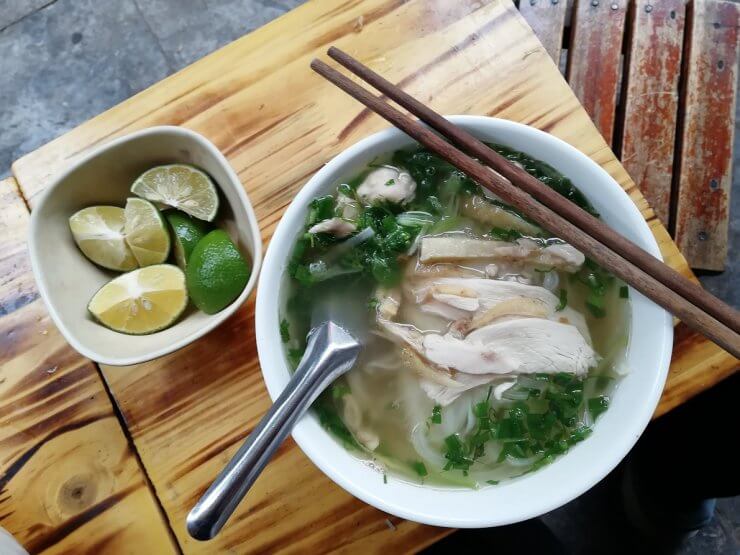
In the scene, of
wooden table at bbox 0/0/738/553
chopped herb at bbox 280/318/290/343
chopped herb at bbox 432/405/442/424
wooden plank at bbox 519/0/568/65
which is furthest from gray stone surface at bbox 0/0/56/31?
chopped herb at bbox 432/405/442/424

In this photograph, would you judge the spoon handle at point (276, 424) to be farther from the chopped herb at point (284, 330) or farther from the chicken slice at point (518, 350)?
the chicken slice at point (518, 350)

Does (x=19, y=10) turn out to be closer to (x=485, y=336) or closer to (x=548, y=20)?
(x=548, y=20)

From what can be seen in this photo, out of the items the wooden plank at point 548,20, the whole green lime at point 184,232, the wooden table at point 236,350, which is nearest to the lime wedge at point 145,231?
the whole green lime at point 184,232

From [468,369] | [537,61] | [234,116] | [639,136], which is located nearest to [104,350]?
[234,116]

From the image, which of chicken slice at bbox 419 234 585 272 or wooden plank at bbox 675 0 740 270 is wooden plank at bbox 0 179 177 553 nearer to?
chicken slice at bbox 419 234 585 272

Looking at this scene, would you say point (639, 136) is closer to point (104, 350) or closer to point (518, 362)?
point (518, 362)
